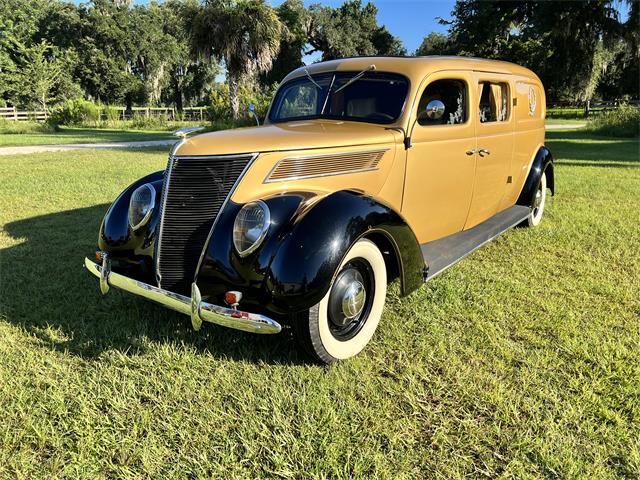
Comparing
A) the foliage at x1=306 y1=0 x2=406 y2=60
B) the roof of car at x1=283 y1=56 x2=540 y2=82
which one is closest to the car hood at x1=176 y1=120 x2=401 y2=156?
the roof of car at x1=283 y1=56 x2=540 y2=82

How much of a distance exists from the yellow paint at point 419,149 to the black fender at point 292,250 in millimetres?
215

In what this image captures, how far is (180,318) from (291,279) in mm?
1357

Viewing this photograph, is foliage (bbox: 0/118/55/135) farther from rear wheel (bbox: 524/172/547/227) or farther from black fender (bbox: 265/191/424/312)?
black fender (bbox: 265/191/424/312)

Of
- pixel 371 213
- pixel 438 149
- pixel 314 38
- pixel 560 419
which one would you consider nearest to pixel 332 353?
pixel 371 213

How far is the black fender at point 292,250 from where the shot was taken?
7.57ft

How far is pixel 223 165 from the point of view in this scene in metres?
2.64

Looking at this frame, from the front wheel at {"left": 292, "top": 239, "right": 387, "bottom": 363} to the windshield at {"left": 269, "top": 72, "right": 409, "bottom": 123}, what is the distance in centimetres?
123

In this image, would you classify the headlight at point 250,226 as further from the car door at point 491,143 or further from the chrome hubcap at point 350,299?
the car door at point 491,143

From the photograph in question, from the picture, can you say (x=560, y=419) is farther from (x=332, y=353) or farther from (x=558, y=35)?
(x=558, y=35)

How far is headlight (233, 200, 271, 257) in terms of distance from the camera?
2410 mm

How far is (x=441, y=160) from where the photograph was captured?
357 centimetres

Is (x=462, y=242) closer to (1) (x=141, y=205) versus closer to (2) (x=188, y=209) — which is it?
(2) (x=188, y=209)

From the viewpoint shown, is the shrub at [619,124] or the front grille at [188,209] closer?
the front grille at [188,209]

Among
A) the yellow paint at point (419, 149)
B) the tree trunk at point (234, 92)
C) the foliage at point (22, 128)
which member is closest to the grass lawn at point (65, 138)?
the foliage at point (22, 128)
